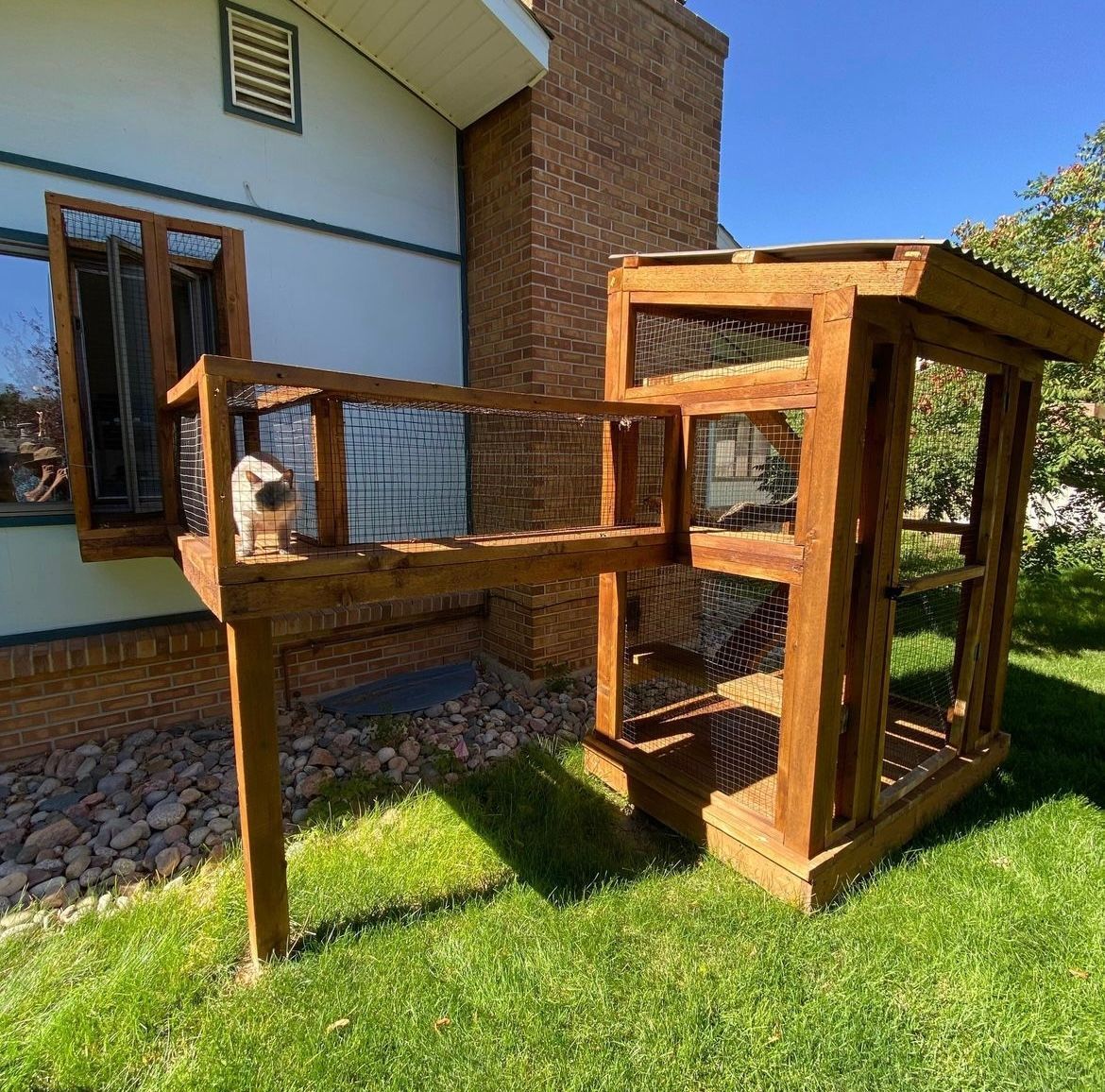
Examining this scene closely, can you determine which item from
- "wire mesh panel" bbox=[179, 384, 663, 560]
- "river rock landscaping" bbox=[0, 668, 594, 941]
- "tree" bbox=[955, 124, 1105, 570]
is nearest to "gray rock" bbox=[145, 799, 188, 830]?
"river rock landscaping" bbox=[0, 668, 594, 941]

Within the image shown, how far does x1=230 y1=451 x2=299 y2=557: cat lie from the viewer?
2.16 m

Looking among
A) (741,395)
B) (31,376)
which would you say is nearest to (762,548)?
(741,395)

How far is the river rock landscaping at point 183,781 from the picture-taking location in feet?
8.23

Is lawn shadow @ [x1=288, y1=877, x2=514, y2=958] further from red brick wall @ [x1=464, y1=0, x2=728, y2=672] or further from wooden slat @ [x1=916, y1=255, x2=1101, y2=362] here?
wooden slat @ [x1=916, y1=255, x2=1101, y2=362]

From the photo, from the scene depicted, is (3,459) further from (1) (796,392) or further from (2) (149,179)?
(1) (796,392)

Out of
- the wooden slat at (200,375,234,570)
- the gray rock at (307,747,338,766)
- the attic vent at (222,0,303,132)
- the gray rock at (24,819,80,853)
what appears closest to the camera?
the wooden slat at (200,375,234,570)

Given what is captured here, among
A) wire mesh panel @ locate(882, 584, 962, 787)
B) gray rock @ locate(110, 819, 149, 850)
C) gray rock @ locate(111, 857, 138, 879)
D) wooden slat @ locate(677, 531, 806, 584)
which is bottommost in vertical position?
gray rock @ locate(111, 857, 138, 879)

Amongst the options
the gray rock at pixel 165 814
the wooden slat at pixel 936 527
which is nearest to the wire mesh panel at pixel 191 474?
the gray rock at pixel 165 814

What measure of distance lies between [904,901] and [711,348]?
3907mm

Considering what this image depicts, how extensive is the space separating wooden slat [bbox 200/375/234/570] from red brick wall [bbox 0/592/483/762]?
219cm

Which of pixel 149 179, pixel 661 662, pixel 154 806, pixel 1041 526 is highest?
pixel 149 179

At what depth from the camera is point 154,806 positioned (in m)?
2.93

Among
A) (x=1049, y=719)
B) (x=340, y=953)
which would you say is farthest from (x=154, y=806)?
(x=1049, y=719)

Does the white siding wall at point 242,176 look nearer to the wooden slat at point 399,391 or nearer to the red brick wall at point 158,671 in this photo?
the red brick wall at point 158,671
